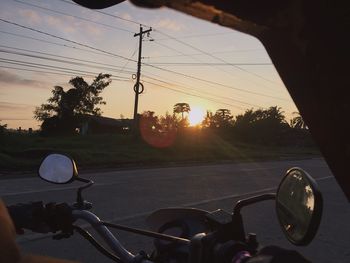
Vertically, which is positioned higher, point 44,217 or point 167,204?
point 44,217

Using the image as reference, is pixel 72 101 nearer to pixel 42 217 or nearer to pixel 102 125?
pixel 102 125

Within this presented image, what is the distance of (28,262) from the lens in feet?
4.69

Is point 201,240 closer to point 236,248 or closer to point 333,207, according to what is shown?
point 236,248

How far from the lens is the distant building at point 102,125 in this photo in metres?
75.5

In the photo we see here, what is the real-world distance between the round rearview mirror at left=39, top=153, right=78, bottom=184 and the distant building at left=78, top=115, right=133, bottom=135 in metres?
70.9

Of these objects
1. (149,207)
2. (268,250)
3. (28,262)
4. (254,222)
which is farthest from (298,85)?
(149,207)

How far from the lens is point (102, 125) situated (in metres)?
79.6

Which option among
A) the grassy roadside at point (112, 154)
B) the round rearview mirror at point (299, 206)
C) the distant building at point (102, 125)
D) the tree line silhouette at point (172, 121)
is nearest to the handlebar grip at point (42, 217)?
the round rearview mirror at point (299, 206)

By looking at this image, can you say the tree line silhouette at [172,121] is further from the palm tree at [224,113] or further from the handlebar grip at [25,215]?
the handlebar grip at [25,215]

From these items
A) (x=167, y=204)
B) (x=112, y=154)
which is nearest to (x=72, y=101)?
(x=112, y=154)

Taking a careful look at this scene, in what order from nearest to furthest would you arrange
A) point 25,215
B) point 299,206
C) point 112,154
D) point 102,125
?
point 299,206 → point 25,215 → point 112,154 → point 102,125

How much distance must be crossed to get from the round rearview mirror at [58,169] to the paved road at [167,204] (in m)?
3.61

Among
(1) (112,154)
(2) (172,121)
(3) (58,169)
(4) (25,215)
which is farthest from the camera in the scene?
(2) (172,121)

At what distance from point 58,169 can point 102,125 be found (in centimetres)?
7761
